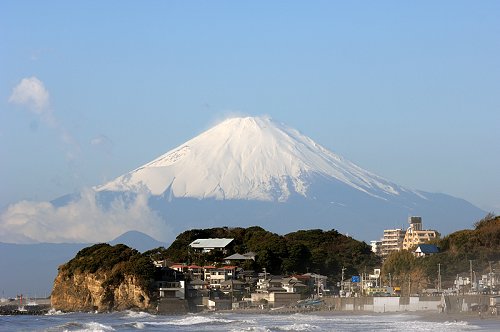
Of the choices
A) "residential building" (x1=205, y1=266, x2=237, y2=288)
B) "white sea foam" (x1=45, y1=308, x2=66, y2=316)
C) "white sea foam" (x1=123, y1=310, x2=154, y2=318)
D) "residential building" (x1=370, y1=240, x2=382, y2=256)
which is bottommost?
"white sea foam" (x1=123, y1=310, x2=154, y2=318)

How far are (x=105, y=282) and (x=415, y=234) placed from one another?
51.0 metres

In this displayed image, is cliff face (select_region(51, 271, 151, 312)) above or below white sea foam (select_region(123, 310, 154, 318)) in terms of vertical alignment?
above

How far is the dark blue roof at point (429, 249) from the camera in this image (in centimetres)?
8538

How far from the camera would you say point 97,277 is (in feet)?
280

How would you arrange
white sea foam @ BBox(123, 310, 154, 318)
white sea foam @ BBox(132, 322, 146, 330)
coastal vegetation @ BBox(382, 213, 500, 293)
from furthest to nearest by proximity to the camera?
coastal vegetation @ BBox(382, 213, 500, 293) < white sea foam @ BBox(123, 310, 154, 318) < white sea foam @ BBox(132, 322, 146, 330)

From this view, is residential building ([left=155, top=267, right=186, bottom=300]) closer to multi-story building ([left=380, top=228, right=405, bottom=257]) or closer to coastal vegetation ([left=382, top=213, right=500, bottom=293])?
coastal vegetation ([left=382, top=213, right=500, bottom=293])

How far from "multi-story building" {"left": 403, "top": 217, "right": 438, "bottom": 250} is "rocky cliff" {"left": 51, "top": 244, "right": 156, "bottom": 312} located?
44071 millimetres

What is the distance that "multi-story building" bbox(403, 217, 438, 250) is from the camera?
121 meters

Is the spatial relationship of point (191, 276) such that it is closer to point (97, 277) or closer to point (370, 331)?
point (97, 277)

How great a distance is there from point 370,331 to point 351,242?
51.7m

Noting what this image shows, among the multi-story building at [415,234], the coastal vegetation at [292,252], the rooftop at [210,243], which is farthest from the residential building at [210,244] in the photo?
the multi-story building at [415,234]

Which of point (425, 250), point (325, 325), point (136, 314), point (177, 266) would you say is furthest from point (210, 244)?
point (325, 325)

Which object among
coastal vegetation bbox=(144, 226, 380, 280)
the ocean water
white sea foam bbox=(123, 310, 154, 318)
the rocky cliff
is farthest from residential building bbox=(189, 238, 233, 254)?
the ocean water

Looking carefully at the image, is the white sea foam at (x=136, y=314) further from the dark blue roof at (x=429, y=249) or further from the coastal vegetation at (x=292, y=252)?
the dark blue roof at (x=429, y=249)
